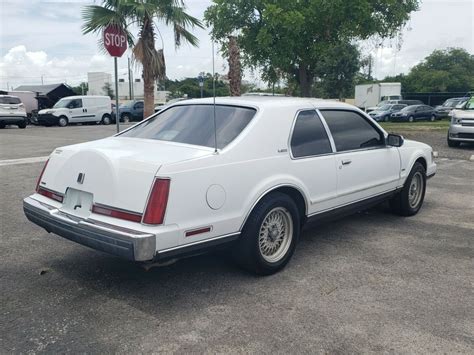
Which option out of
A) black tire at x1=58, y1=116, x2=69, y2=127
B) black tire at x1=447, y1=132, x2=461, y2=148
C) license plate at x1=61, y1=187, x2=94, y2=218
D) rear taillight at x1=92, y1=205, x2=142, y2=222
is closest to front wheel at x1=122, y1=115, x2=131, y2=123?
black tire at x1=58, y1=116, x2=69, y2=127

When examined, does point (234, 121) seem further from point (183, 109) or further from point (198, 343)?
point (198, 343)

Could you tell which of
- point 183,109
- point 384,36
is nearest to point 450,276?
point 183,109

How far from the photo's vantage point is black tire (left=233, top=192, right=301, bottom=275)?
365 cm

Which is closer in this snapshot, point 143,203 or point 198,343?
point 198,343

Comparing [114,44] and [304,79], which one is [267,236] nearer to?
[114,44]

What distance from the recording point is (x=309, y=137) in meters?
4.36

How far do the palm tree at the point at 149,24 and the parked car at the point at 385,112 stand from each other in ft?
67.4

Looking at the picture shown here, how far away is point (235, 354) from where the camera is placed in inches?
108

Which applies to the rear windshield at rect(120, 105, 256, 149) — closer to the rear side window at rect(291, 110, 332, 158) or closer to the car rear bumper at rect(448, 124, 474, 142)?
the rear side window at rect(291, 110, 332, 158)

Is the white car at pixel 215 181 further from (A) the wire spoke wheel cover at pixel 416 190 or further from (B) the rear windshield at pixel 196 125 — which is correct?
(A) the wire spoke wheel cover at pixel 416 190

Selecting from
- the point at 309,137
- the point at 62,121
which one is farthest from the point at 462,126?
the point at 62,121

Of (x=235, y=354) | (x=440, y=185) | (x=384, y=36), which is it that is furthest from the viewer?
(x=384, y=36)

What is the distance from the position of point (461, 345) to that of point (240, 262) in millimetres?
1710

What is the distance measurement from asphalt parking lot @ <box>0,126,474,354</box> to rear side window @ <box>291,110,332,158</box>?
1.04 metres
